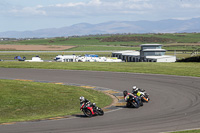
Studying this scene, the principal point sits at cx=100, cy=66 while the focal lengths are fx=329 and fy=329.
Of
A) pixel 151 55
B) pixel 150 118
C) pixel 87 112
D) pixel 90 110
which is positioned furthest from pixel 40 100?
pixel 151 55

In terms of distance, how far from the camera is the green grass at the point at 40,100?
22.9m

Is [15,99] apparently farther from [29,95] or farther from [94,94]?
[94,94]

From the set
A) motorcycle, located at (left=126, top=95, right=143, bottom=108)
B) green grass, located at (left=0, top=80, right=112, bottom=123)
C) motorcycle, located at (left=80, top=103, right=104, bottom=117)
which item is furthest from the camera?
motorcycle, located at (left=126, top=95, right=143, bottom=108)

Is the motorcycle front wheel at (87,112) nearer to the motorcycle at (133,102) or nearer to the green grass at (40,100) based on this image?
the green grass at (40,100)

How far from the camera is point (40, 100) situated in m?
27.1

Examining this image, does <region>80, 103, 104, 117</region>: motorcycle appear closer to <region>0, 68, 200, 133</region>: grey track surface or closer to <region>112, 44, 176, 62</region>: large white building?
<region>0, 68, 200, 133</region>: grey track surface

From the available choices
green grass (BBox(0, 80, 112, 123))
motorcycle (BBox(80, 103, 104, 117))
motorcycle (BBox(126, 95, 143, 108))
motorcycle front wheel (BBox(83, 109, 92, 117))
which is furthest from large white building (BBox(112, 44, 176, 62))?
motorcycle front wheel (BBox(83, 109, 92, 117))

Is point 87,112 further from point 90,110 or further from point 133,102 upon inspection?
point 133,102

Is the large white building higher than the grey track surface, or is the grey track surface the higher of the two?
the large white building

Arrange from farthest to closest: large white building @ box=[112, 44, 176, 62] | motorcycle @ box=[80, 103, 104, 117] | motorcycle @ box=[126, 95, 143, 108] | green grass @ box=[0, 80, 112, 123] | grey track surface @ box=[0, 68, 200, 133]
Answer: large white building @ box=[112, 44, 176, 62] < motorcycle @ box=[126, 95, 143, 108] < green grass @ box=[0, 80, 112, 123] < motorcycle @ box=[80, 103, 104, 117] < grey track surface @ box=[0, 68, 200, 133]

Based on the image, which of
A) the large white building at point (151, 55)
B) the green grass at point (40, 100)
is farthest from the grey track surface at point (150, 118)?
the large white building at point (151, 55)

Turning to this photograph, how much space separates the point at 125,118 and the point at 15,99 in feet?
33.6

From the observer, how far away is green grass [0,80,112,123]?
22.9m

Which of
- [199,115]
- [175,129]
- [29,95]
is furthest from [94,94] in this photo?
[175,129]
